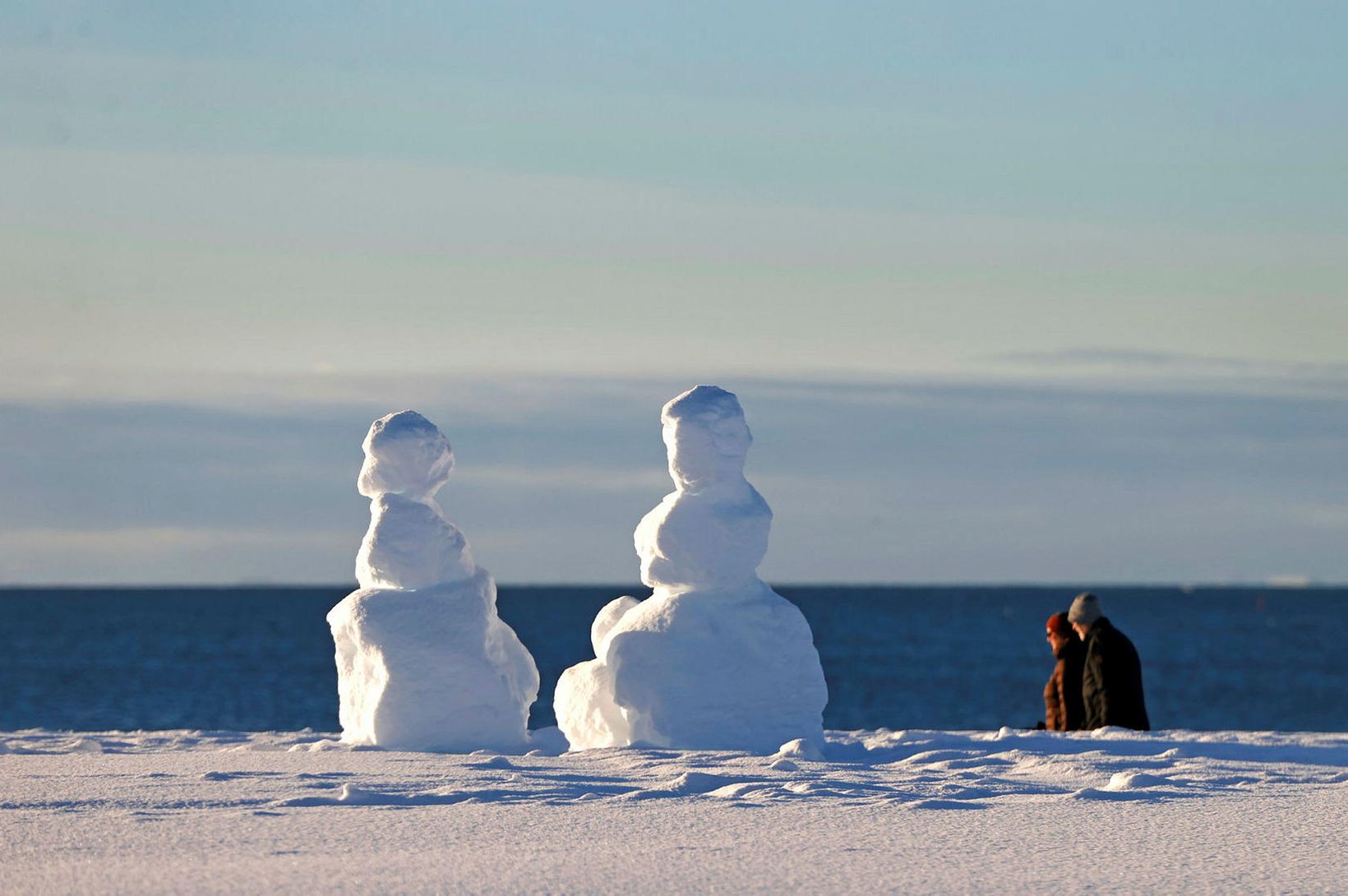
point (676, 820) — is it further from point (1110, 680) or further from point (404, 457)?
point (1110, 680)

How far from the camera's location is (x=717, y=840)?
31.1ft

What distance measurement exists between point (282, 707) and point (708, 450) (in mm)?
38354

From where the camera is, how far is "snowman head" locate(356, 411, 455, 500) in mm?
15016

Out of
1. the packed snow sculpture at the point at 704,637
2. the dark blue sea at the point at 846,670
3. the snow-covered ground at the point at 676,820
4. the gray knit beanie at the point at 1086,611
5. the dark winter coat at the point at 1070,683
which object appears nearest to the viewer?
the snow-covered ground at the point at 676,820

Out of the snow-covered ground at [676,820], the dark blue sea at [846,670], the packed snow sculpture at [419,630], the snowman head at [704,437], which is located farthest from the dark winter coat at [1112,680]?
the dark blue sea at [846,670]

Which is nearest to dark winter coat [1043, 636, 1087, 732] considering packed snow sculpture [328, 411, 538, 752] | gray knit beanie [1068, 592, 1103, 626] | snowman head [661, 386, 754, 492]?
gray knit beanie [1068, 592, 1103, 626]

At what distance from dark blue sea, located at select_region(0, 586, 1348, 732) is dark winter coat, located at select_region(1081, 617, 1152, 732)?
27743 millimetres

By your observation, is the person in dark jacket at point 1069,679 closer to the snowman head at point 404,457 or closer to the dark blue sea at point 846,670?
the snowman head at point 404,457

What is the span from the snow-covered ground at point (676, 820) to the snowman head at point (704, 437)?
245 cm

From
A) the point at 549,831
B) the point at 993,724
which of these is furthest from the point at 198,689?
the point at 549,831

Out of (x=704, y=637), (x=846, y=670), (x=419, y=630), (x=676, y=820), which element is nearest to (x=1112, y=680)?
(x=704, y=637)

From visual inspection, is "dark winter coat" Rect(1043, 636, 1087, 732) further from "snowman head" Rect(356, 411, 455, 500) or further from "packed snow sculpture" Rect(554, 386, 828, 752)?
"snowman head" Rect(356, 411, 455, 500)

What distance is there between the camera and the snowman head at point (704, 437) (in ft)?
50.0

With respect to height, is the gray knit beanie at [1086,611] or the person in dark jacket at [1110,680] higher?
the gray knit beanie at [1086,611]
